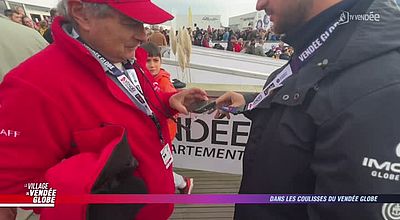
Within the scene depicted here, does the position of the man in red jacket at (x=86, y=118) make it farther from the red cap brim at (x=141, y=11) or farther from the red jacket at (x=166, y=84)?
the red jacket at (x=166, y=84)

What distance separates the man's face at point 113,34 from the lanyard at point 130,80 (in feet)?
0.08

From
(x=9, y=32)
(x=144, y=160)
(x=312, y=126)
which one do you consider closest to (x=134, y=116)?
(x=144, y=160)

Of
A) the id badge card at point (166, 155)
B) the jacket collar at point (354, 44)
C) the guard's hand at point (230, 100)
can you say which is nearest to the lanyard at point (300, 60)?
the jacket collar at point (354, 44)

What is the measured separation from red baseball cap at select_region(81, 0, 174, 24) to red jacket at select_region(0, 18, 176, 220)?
14cm

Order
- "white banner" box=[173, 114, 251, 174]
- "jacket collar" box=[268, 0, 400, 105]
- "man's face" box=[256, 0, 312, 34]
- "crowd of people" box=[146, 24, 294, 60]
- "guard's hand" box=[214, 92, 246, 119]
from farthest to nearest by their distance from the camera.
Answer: "white banner" box=[173, 114, 251, 174] → "guard's hand" box=[214, 92, 246, 119] → "crowd of people" box=[146, 24, 294, 60] → "man's face" box=[256, 0, 312, 34] → "jacket collar" box=[268, 0, 400, 105]

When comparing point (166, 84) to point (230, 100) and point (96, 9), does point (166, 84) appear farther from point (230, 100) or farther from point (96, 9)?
point (96, 9)

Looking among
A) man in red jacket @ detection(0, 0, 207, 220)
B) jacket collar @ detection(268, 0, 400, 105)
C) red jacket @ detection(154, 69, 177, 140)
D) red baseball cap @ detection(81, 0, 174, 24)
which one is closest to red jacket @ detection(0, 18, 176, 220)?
man in red jacket @ detection(0, 0, 207, 220)

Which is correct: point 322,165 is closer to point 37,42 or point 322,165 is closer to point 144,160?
point 144,160

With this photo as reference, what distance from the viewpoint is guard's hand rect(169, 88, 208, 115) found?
1.13 m

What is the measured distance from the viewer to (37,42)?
1305 millimetres

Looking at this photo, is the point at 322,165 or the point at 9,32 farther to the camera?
the point at 9,32

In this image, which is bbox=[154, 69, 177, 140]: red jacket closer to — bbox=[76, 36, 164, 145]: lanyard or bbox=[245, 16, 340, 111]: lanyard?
bbox=[76, 36, 164, 145]: lanyard

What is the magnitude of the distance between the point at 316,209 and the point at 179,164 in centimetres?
73

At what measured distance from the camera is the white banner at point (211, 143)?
126cm
